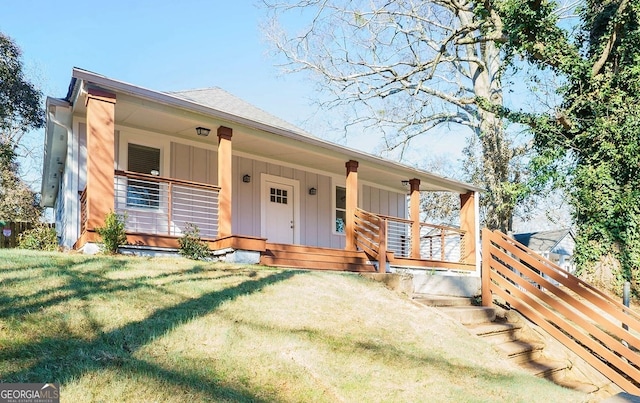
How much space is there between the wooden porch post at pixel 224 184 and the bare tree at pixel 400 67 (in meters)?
9.16

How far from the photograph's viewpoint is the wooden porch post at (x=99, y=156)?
7.48 meters

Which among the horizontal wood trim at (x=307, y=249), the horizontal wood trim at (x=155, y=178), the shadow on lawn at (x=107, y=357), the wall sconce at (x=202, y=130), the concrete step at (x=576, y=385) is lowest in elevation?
the concrete step at (x=576, y=385)

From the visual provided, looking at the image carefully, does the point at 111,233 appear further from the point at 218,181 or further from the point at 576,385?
the point at 576,385

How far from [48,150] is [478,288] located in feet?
31.2

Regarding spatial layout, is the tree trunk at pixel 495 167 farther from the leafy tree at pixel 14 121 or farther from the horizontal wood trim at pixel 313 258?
the leafy tree at pixel 14 121

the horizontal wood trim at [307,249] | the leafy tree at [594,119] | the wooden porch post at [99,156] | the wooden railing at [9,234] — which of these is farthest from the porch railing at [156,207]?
the wooden railing at [9,234]

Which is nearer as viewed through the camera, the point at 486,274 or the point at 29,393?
the point at 29,393

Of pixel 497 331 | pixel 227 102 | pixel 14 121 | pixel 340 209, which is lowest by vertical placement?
pixel 497 331

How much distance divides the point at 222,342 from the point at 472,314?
13.3 ft

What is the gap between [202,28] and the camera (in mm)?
18125

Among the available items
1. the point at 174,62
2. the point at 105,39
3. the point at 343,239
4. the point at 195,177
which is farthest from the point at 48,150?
the point at 105,39

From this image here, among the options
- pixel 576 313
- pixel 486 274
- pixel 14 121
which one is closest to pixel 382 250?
pixel 486 274

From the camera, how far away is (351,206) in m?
→ 11.2

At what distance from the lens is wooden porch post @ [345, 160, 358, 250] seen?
11.1 m
